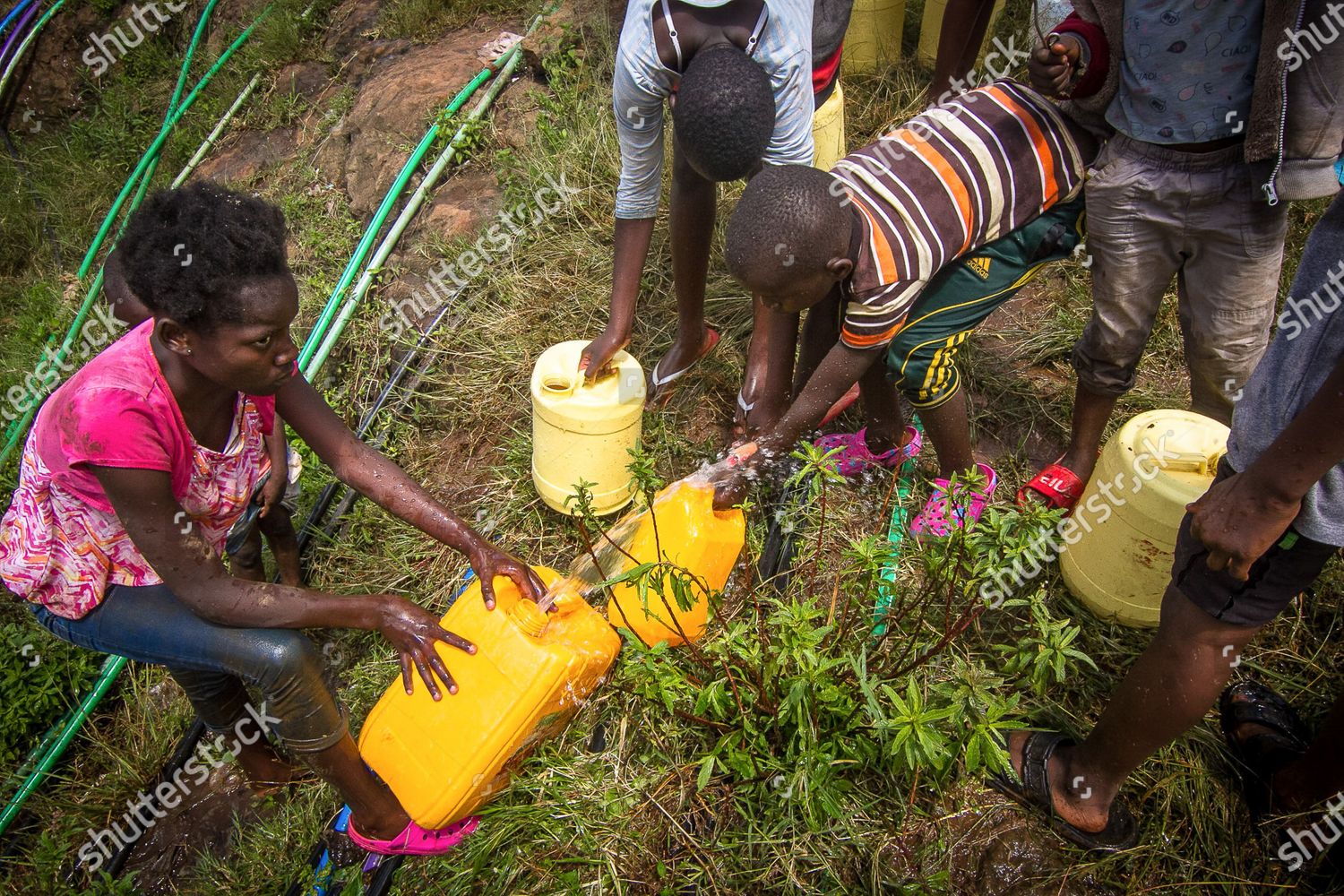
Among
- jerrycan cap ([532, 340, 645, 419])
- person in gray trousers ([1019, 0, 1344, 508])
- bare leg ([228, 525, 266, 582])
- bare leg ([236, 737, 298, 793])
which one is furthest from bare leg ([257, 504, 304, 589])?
person in gray trousers ([1019, 0, 1344, 508])

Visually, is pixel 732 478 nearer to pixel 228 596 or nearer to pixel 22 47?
pixel 228 596

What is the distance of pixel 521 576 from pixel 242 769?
4.25ft

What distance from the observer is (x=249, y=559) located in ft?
9.47

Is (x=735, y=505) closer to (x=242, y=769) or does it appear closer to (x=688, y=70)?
(x=688, y=70)

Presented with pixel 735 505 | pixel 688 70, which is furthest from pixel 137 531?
pixel 688 70

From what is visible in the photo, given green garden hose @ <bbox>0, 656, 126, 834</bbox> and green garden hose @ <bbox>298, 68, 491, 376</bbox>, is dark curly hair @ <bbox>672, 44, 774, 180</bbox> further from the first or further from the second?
green garden hose @ <bbox>0, 656, 126, 834</bbox>

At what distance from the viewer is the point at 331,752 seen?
2.06 metres

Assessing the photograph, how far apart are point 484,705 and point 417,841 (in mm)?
463

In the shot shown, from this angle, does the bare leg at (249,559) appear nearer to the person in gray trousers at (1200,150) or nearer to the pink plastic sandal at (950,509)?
the pink plastic sandal at (950,509)

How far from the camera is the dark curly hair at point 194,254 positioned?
1.71m

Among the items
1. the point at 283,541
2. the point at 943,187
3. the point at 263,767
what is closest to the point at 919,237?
the point at 943,187

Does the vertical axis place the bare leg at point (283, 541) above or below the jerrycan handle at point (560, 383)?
below

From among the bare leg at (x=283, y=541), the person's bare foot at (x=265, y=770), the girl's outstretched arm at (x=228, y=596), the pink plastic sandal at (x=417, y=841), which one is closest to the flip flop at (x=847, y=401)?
the girl's outstretched arm at (x=228, y=596)

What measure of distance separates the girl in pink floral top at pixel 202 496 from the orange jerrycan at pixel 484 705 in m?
0.05
